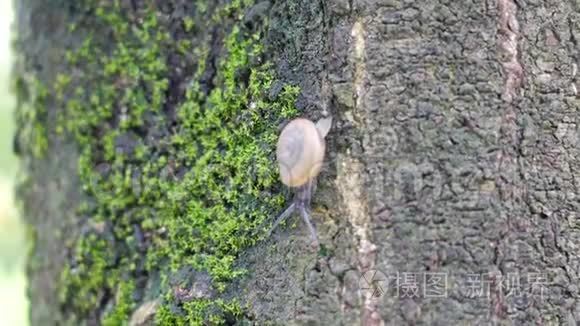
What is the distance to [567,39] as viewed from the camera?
1.19 metres

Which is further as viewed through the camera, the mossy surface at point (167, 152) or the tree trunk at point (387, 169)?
the mossy surface at point (167, 152)

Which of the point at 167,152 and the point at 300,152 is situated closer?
the point at 300,152

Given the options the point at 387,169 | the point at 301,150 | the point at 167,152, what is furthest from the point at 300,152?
the point at 167,152

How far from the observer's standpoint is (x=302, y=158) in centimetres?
113

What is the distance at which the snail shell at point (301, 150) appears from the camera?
1137mm

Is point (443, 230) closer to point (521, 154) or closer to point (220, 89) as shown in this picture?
point (521, 154)

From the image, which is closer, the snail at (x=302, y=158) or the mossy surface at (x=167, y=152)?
the snail at (x=302, y=158)

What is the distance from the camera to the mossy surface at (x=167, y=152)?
4.25 ft

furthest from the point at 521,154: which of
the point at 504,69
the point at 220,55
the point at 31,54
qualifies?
the point at 31,54

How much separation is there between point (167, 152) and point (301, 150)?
436mm

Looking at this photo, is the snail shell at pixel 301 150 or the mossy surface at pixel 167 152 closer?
Result: the snail shell at pixel 301 150

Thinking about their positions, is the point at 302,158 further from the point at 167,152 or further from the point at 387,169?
the point at 167,152

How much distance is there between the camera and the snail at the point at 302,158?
1.14m

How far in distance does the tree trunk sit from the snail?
0.07 ft
